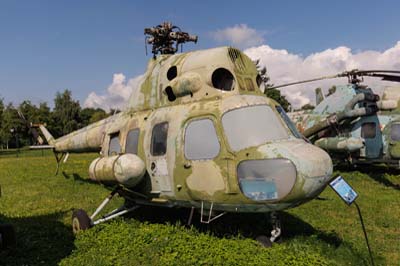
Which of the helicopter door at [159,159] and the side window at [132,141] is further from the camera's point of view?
the side window at [132,141]

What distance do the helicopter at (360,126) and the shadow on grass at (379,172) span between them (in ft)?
1.76

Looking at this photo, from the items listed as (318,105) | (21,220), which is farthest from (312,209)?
(318,105)

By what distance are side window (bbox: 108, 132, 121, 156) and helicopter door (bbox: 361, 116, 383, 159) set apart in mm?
11560

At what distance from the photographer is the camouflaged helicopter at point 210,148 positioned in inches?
219

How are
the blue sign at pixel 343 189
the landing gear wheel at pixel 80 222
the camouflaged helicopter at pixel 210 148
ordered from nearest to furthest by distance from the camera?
the blue sign at pixel 343 189 → the camouflaged helicopter at pixel 210 148 → the landing gear wheel at pixel 80 222

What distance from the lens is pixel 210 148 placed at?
6168 mm

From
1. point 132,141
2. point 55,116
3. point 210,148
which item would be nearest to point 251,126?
point 210,148

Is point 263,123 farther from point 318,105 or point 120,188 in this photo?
point 318,105

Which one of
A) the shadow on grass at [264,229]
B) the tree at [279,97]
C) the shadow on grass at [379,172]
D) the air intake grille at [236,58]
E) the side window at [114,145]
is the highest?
the tree at [279,97]

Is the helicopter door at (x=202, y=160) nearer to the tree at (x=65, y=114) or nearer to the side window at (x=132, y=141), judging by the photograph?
the side window at (x=132, y=141)

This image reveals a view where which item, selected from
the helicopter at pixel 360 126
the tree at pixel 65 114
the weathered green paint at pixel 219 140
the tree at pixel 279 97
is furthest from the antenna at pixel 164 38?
the tree at pixel 65 114

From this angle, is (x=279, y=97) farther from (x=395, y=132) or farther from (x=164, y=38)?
(x=164, y=38)

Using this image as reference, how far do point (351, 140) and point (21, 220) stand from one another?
1227 centimetres

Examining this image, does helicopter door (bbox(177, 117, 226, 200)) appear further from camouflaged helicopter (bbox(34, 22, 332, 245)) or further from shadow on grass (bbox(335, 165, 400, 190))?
shadow on grass (bbox(335, 165, 400, 190))
